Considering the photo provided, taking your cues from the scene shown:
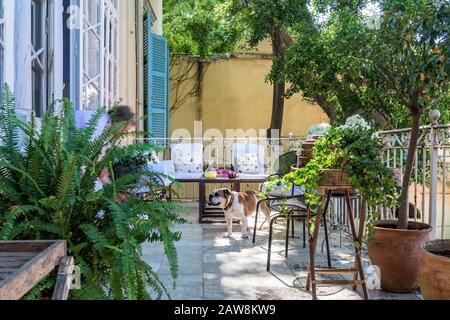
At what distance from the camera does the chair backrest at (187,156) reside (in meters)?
7.29

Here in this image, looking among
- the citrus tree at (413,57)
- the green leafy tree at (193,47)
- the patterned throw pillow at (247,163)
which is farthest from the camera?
the green leafy tree at (193,47)

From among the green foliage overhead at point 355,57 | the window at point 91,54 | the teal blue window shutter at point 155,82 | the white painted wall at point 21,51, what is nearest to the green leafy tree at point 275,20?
the green foliage overhead at point 355,57

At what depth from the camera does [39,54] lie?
3.24 metres

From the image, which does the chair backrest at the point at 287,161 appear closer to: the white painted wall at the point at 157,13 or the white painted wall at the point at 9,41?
the white painted wall at the point at 9,41

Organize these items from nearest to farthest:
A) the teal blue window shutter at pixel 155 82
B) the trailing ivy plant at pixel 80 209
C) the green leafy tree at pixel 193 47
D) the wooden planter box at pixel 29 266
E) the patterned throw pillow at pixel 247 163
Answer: the wooden planter box at pixel 29 266 < the trailing ivy plant at pixel 80 209 < the patterned throw pillow at pixel 247 163 < the teal blue window shutter at pixel 155 82 < the green leafy tree at pixel 193 47

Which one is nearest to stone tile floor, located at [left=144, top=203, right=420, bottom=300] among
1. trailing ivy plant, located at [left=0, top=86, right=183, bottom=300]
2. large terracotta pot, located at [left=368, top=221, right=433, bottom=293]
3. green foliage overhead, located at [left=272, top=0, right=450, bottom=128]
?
large terracotta pot, located at [left=368, top=221, right=433, bottom=293]

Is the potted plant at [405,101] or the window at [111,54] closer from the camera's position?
the potted plant at [405,101]

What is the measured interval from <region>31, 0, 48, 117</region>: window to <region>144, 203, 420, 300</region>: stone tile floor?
Answer: 1.40 meters

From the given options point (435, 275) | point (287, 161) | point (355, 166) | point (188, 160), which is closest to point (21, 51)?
point (355, 166)

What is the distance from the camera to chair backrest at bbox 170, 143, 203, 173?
23.9 ft

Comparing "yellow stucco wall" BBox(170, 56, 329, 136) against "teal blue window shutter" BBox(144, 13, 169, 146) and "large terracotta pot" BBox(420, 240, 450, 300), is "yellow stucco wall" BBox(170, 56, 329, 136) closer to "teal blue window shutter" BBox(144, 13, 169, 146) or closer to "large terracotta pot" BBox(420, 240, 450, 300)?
"teal blue window shutter" BBox(144, 13, 169, 146)

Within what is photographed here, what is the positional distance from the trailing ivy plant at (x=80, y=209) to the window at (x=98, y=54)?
86.3 inches
